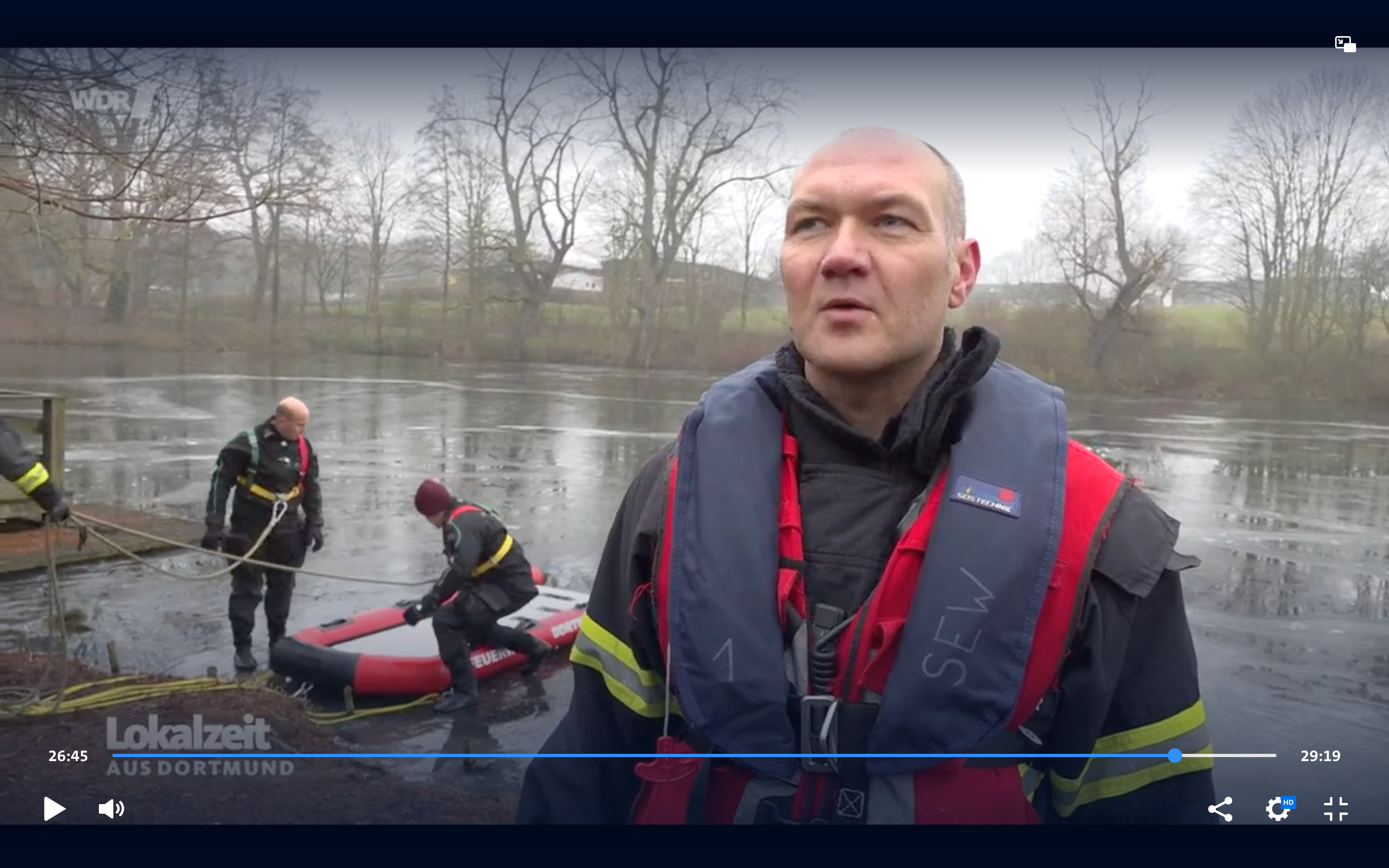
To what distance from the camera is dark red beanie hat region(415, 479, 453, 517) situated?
5.09m

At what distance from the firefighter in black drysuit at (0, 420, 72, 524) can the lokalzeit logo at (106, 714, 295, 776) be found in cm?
149

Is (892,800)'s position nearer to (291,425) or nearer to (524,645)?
(524,645)

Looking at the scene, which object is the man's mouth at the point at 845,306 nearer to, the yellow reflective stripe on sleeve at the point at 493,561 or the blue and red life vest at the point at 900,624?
the blue and red life vest at the point at 900,624

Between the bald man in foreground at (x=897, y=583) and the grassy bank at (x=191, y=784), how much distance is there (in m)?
0.66

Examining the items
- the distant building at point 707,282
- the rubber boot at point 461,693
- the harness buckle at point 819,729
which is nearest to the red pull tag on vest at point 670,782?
the harness buckle at point 819,729

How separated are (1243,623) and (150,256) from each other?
5.22m

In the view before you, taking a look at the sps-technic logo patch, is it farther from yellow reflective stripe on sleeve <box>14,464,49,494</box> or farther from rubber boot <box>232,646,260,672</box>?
rubber boot <box>232,646,260,672</box>

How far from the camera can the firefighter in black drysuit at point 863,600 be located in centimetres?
134

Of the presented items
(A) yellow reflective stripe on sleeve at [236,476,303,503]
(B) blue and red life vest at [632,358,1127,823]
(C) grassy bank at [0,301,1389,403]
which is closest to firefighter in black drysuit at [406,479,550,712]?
(A) yellow reflective stripe on sleeve at [236,476,303,503]

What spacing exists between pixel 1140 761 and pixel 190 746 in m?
1.62

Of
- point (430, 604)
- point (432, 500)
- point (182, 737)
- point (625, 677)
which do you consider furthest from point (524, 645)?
point (625, 677)

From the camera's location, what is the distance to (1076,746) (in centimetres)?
140

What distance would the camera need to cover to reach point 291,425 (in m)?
5.50

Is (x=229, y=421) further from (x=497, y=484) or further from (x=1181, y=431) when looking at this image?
(x=1181, y=431)
